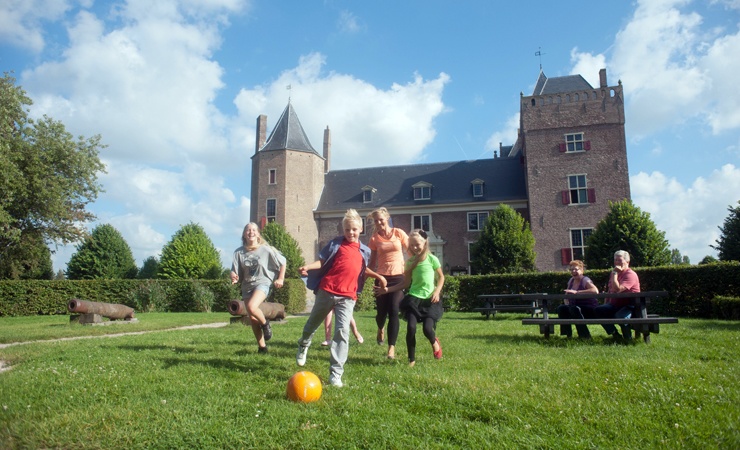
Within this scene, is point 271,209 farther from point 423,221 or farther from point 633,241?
point 633,241

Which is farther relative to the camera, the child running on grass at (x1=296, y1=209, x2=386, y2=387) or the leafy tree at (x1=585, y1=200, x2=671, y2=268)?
the leafy tree at (x1=585, y1=200, x2=671, y2=268)

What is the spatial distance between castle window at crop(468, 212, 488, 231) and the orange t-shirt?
29502mm

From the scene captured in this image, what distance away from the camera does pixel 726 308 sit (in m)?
13.1

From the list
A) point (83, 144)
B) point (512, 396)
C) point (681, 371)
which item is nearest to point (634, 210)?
point (681, 371)

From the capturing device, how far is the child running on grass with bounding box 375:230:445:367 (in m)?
5.94

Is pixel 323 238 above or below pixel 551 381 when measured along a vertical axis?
above

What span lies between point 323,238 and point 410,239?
32391mm

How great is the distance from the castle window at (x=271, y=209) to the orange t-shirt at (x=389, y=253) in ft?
101

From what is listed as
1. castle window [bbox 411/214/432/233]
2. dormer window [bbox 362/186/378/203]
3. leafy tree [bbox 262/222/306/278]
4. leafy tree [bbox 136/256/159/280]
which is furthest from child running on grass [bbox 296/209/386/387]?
leafy tree [bbox 136/256/159/280]

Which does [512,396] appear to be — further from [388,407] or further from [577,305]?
[577,305]

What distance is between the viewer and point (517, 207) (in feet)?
113

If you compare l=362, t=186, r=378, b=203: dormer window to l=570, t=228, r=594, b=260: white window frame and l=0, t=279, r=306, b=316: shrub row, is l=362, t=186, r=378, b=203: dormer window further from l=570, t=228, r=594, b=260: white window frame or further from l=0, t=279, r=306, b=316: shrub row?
l=0, t=279, r=306, b=316: shrub row

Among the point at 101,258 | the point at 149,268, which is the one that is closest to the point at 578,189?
the point at 101,258

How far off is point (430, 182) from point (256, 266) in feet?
107
